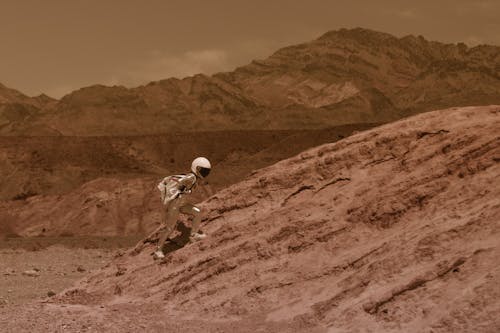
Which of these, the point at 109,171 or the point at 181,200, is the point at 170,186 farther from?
the point at 109,171

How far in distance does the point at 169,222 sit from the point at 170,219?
53 millimetres

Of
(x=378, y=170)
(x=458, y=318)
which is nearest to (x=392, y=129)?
(x=378, y=170)

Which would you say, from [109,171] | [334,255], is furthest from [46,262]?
[109,171]

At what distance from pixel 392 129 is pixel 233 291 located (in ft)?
11.3

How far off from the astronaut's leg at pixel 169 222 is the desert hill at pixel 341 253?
0.90ft

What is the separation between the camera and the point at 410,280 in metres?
9.37

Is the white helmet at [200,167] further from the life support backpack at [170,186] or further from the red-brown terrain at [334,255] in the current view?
the red-brown terrain at [334,255]

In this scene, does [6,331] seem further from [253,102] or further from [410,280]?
[253,102]

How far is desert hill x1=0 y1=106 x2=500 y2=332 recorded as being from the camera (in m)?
9.20

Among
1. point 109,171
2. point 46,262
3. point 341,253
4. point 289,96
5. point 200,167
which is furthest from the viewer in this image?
point 289,96

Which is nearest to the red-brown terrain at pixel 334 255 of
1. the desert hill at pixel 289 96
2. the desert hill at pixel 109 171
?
the desert hill at pixel 109 171

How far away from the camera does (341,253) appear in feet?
35.8

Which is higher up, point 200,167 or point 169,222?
point 200,167

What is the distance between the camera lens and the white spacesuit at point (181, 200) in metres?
13.1
